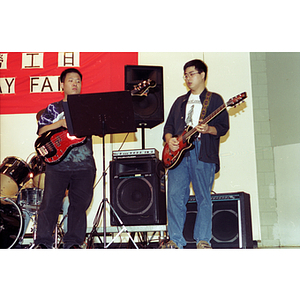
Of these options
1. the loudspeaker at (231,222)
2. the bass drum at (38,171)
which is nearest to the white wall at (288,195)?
the loudspeaker at (231,222)

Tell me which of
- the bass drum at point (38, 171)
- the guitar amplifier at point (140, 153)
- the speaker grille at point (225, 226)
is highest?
the guitar amplifier at point (140, 153)

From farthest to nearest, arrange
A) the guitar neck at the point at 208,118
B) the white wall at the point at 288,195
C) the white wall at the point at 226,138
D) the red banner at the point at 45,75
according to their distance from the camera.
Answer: the red banner at the point at 45,75 → the white wall at the point at 226,138 → the white wall at the point at 288,195 → the guitar neck at the point at 208,118

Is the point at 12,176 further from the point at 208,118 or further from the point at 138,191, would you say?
the point at 208,118

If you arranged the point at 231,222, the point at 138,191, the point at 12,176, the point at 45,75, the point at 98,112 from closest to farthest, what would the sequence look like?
the point at 98,112 → the point at 231,222 → the point at 138,191 → the point at 12,176 → the point at 45,75

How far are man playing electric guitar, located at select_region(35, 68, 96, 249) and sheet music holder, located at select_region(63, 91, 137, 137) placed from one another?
0.53ft

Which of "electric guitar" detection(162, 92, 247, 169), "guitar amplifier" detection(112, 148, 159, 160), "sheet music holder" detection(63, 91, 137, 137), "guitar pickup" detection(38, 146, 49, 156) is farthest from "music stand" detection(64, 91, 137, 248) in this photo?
"guitar amplifier" detection(112, 148, 159, 160)

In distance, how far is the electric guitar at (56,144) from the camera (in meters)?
3.12

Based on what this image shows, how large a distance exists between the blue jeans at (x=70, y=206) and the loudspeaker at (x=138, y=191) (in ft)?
1.80

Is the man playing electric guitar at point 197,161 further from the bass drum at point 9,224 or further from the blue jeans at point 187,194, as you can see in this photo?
the bass drum at point 9,224

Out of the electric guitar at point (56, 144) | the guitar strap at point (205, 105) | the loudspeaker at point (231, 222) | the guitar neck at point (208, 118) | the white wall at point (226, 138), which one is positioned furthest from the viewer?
the white wall at point (226, 138)

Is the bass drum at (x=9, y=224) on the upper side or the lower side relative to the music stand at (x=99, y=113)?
lower

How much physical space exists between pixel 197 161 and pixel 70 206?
1042mm

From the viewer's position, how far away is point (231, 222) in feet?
11.6

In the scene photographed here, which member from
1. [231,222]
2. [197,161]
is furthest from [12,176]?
[231,222]
